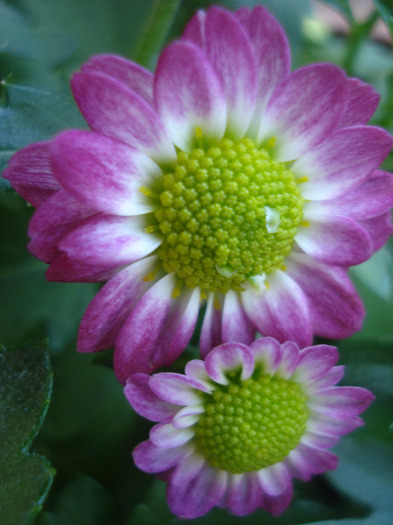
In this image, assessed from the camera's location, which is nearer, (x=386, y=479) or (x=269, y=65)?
(x=269, y=65)

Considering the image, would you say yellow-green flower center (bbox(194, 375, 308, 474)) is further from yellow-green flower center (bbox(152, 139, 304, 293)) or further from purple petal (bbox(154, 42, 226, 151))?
purple petal (bbox(154, 42, 226, 151))

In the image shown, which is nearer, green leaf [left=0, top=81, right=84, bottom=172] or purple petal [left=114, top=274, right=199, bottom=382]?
purple petal [left=114, top=274, right=199, bottom=382]

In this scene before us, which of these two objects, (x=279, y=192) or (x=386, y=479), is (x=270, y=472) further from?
(x=279, y=192)

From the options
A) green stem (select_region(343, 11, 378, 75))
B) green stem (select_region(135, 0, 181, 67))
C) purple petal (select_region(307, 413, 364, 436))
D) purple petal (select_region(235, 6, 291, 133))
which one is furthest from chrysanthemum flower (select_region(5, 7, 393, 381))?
green stem (select_region(343, 11, 378, 75))

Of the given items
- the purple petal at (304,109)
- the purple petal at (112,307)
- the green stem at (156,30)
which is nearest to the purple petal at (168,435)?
the purple petal at (112,307)

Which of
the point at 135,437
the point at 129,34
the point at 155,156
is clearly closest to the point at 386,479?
the point at 135,437
